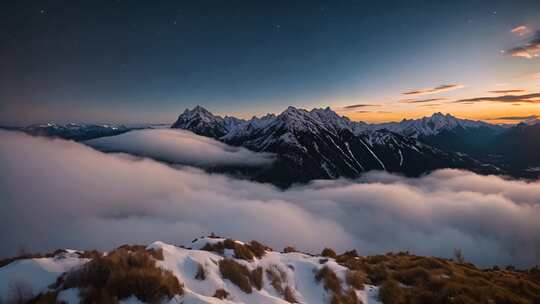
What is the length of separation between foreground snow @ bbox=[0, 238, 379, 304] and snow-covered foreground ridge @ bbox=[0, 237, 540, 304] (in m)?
0.03

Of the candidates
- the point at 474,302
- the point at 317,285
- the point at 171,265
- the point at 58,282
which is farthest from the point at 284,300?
the point at 474,302

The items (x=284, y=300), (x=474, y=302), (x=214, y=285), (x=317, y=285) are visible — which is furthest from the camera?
(x=317, y=285)

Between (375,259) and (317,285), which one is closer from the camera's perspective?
(317,285)

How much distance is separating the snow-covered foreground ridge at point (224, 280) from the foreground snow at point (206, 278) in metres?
0.03

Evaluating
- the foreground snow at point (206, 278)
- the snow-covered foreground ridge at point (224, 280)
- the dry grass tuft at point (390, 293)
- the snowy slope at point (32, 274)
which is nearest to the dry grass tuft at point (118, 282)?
the snow-covered foreground ridge at point (224, 280)

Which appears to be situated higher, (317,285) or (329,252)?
(317,285)

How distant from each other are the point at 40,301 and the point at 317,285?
10042 millimetres

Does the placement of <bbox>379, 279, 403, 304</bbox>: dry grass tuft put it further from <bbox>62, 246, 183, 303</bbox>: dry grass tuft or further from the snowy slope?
the snowy slope

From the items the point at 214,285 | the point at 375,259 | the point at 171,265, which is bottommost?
the point at 375,259

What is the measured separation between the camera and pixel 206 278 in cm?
960

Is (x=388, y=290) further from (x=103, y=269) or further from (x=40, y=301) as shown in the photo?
(x=40, y=301)

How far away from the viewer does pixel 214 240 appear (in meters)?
14.9

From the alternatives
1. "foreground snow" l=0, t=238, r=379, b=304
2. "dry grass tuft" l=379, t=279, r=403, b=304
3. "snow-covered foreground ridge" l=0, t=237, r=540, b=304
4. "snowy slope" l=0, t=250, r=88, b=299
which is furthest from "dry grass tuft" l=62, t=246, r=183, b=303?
"dry grass tuft" l=379, t=279, r=403, b=304

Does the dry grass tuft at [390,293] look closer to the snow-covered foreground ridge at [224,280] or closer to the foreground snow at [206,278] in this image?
the snow-covered foreground ridge at [224,280]
